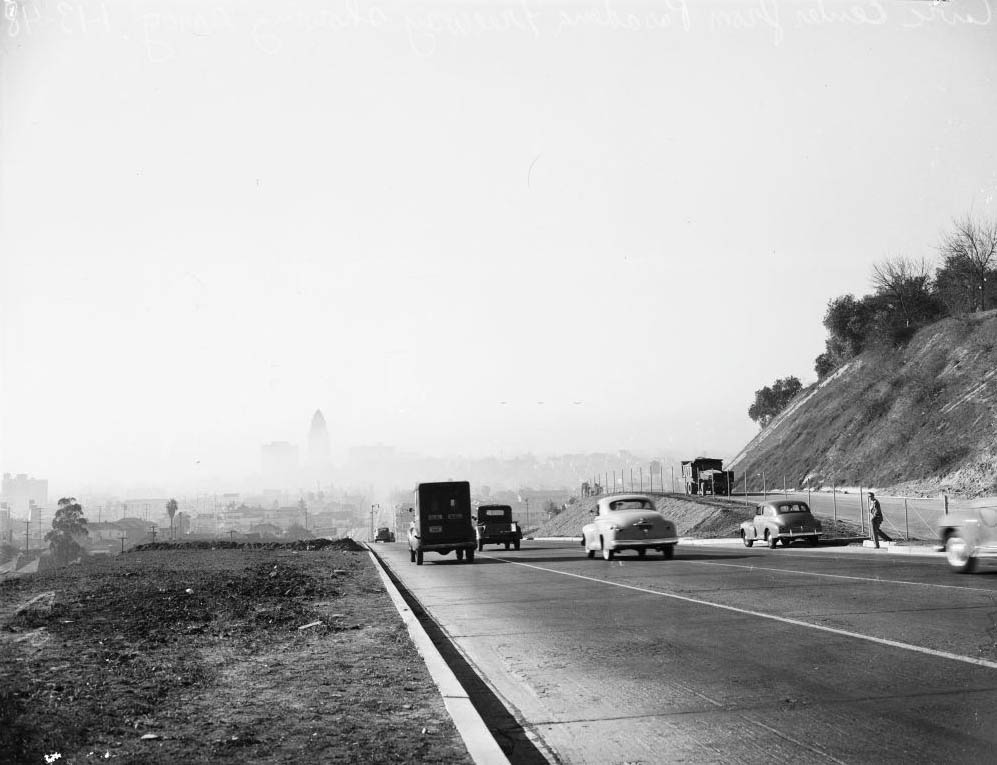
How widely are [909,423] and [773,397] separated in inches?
2166

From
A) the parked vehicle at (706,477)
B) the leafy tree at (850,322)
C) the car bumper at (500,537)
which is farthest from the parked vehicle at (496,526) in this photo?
the leafy tree at (850,322)

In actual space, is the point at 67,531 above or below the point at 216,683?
above

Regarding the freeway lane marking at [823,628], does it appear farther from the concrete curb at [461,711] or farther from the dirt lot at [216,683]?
the dirt lot at [216,683]

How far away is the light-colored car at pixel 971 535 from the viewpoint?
679 inches

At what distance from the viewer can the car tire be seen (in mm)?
17672

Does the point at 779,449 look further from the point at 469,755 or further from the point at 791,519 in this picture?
the point at 469,755

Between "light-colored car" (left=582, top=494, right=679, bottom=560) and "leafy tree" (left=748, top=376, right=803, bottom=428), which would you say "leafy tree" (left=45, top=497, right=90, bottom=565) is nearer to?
"light-colored car" (left=582, top=494, right=679, bottom=560)

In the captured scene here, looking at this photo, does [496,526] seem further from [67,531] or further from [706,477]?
[67,531]

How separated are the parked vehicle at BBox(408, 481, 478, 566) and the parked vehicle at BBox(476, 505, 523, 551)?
10.9 meters

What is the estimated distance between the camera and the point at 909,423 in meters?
60.5

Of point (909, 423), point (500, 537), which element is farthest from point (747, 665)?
point (909, 423)

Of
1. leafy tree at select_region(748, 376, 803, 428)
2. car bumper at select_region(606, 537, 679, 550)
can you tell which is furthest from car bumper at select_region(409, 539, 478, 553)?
leafy tree at select_region(748, 376, 803, 428)

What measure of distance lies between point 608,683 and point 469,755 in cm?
287

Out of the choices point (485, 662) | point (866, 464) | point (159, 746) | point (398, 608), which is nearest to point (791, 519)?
point (398, 608)
